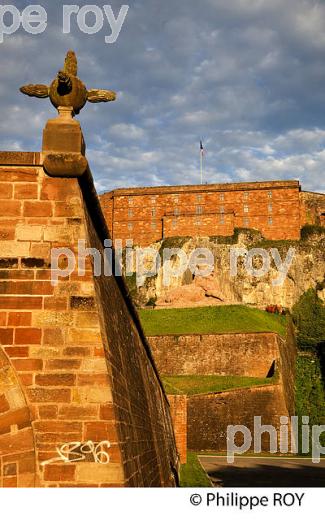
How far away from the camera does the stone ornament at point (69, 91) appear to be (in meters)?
6.22

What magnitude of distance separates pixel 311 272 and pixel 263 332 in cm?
2860

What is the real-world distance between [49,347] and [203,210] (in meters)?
65.0

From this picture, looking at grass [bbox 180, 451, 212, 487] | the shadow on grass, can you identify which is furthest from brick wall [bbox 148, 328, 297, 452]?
grass [bbox 180, 451, 212, 487]

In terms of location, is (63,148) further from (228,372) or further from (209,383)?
(228,372)

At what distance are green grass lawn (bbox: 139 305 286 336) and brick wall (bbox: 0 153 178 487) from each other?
35429 millimetres

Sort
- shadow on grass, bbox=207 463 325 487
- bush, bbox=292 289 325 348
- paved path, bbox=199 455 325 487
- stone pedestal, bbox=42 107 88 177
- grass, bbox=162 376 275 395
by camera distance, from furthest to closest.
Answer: bush, bbox=292 289 325 348
grass, bbox=162 376 275 395
paved path, bbox=199 455 325 487
shadow on grass, bbox=207 463 325 487
stone pedestal, bbox=42 107 88 177

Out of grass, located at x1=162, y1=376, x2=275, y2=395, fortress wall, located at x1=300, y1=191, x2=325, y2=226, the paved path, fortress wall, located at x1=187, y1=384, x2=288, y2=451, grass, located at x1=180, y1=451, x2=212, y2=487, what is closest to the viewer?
grass, located at x1=180, y1=451, x2=212, y2=487

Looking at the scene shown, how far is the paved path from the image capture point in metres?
17.0

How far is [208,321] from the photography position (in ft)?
147

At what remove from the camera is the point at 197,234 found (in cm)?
6894

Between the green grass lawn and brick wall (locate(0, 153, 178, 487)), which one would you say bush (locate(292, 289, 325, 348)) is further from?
brick wall (locate(0, 153, 178, 487))

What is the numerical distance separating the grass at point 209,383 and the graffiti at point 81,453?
86.6 feet

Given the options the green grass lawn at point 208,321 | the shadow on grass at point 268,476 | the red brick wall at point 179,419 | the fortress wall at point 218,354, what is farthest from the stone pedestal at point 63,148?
the green grass lawn at point 208,321

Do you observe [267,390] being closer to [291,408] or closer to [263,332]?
[291,408]
